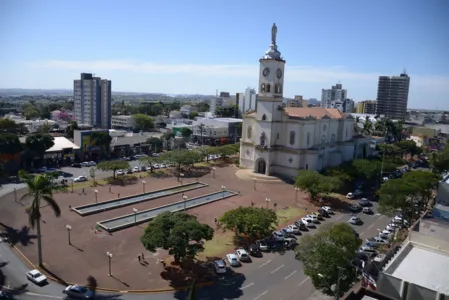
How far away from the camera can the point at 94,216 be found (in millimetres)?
39156

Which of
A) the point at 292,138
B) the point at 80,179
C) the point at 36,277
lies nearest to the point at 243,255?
the point at 36,277

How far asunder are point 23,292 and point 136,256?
8723 millimetres

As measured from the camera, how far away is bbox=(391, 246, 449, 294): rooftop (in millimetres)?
18094

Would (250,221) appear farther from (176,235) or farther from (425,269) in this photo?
(425,269)

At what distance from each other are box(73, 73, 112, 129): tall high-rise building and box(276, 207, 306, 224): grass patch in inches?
3147

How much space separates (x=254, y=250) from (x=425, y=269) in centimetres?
1520

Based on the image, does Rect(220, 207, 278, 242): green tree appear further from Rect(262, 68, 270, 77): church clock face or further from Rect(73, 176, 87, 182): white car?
Rect(262, 68, 270, 77): church clock face

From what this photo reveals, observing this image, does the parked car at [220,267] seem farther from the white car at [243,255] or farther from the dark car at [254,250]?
the dark car at [254,250]

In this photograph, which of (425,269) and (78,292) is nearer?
(425,269)

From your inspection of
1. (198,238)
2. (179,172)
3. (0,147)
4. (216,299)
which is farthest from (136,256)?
(0,147)

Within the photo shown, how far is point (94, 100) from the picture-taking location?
10600cm

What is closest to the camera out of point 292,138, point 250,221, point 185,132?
point 250,221

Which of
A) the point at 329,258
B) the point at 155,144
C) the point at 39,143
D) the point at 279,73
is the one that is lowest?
the point at 329,258

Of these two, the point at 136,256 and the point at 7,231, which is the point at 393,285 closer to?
the point at 136,256
